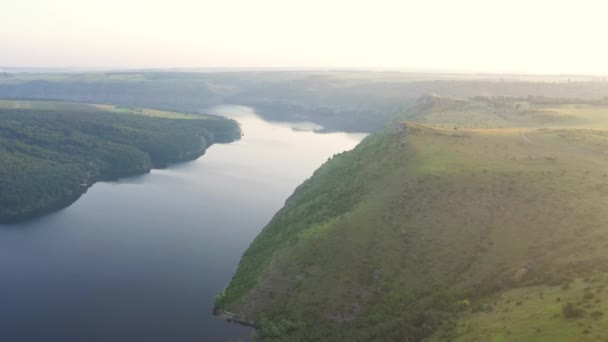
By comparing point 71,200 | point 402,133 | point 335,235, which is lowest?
point 71,200

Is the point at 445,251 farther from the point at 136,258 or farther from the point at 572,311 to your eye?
the point at 136,258

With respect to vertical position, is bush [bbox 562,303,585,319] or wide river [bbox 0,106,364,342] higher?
bush [bbox 562,303,585,319]

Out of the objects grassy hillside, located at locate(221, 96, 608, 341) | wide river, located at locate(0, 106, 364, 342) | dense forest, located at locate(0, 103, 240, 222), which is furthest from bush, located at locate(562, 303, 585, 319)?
dense forest, located at locate(0, 103, 240, 222)

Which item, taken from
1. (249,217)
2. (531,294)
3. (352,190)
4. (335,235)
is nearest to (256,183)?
(249,217)

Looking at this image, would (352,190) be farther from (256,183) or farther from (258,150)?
(258,150)

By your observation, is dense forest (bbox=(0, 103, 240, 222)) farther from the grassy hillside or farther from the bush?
the bush

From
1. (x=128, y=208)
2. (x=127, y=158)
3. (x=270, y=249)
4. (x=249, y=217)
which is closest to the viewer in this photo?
(x=270, y=249)

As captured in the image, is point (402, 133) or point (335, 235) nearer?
point (335, 235)
